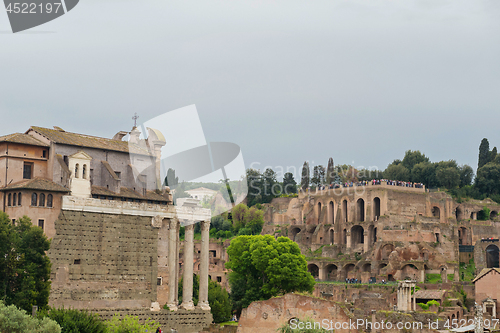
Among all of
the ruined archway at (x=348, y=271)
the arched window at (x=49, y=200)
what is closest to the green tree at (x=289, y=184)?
the ruined archway at (x=348, y=271)

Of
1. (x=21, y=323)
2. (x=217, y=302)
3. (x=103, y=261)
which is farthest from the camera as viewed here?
(x=217, y=302)

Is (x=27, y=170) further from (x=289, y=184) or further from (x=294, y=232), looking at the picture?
(x=289, y=184)

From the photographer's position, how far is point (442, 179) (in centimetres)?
11250

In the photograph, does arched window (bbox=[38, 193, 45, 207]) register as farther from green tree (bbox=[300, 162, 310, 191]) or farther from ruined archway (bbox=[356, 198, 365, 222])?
green tree (bbox=[300, 162, 310, 191])

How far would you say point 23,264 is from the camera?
41.9m

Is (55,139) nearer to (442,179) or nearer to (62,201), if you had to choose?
(62,201)

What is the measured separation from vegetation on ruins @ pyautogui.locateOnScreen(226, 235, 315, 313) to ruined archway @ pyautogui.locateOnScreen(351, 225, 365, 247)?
25.3 m

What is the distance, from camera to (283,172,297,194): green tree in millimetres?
132000

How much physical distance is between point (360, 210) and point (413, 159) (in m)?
30.1

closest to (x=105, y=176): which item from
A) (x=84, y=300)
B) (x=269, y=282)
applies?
(x=84, y=300)

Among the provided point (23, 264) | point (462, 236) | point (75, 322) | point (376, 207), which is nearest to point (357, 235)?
point (376, 207)

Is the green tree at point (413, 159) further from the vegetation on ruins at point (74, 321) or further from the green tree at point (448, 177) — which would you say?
the vegetation on ruins at point (74, 321)

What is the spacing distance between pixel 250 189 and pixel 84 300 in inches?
3186

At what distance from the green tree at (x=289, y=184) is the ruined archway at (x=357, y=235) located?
38333 millimetres
